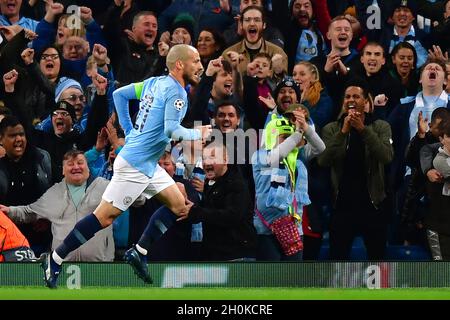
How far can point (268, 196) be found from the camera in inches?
544

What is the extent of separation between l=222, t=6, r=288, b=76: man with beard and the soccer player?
180 cm

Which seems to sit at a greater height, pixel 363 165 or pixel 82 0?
pixel 82 0

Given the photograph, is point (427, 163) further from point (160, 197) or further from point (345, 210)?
point (160, 197)

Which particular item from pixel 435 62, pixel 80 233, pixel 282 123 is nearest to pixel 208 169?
pixel 282 123

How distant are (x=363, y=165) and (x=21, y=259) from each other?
12.6 ft

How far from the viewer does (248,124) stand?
46.9 ft

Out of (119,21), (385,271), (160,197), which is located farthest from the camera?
(119,21)

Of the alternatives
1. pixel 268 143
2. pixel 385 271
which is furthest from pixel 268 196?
pixel 385 271

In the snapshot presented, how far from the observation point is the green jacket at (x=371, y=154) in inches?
551

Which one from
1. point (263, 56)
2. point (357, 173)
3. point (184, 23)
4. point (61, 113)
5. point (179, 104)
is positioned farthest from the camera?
point (184, 23)

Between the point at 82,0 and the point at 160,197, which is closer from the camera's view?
the point at 160,197

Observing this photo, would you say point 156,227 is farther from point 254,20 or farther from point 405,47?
point 405,47

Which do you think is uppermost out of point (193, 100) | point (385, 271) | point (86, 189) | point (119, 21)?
point (119, 21)

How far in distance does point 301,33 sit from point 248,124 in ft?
4.26
